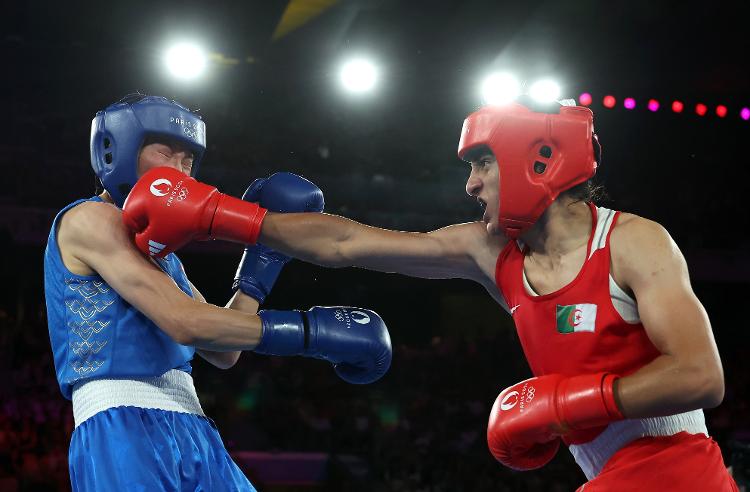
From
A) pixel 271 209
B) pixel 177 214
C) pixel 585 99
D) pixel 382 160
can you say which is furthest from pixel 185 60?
pixel 177 214

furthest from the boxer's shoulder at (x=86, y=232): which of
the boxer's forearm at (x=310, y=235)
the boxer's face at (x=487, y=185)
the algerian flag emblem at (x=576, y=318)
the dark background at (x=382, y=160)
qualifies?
the dark background at (x=382, y=160)

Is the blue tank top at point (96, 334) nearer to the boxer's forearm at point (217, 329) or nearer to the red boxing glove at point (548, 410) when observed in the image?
the boxer's forearm at point (217, 329)

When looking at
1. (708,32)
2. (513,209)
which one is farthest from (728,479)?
(708,32)

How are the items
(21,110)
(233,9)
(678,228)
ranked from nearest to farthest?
(233,9) < (21,110) < (678,228)

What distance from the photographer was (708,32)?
9484 mm

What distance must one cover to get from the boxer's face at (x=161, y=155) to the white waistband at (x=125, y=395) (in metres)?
0.66

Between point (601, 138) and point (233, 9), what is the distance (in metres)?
5.37

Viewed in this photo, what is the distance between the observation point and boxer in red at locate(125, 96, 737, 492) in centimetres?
206

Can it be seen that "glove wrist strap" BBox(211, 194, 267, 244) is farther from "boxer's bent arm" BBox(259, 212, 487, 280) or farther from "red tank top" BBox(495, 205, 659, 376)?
"red tank top" BBox(495, 205, 659, 376)

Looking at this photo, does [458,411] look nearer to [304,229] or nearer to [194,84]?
[194,84]

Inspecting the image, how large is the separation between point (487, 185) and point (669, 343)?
72cm

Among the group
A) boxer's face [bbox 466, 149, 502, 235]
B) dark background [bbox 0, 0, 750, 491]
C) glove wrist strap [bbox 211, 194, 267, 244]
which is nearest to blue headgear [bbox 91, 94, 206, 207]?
glove wrist strap [bbox 211, 194, 267, 244]

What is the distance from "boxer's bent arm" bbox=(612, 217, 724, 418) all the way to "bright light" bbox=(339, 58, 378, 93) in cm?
771

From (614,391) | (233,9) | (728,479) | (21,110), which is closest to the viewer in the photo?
(614,391)
